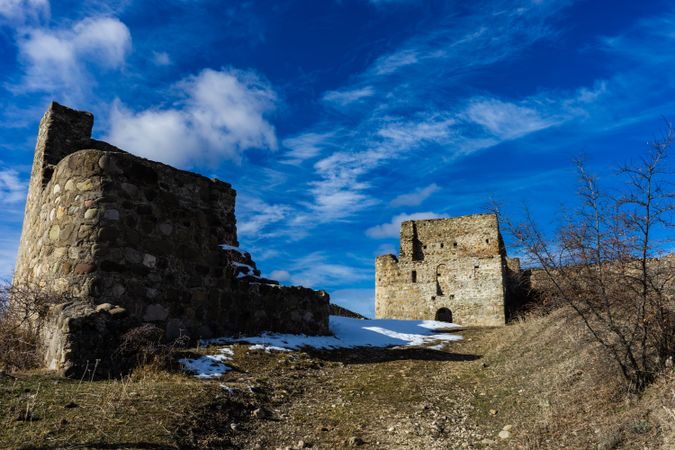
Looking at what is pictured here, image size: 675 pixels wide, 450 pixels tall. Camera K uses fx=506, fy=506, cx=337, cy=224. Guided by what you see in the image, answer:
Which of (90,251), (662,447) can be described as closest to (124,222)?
(90,251)

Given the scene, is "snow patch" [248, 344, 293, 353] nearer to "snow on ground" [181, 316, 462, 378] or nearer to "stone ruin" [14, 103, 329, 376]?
"snow on ground" [181, 316, 462, 378]

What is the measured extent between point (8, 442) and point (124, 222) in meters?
4.77

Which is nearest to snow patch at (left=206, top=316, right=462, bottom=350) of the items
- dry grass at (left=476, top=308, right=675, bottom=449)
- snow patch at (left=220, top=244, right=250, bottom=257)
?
snow patch at (left=220, top=244, right=250, bottom=257)

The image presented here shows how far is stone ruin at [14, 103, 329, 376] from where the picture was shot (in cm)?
680

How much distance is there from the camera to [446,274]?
25000 millimetres

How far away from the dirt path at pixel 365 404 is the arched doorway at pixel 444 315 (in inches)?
607

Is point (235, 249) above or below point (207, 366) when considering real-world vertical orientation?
above

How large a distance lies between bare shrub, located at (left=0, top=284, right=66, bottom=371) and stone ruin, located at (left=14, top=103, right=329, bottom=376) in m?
0.25

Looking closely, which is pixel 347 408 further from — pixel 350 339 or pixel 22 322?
pixel 350 339

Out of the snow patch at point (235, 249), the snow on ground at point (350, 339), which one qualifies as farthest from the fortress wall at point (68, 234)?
the snow patch at point (235, 249)

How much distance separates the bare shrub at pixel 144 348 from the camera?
6.48 meters

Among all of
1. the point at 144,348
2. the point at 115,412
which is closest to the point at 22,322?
the point at 144,348

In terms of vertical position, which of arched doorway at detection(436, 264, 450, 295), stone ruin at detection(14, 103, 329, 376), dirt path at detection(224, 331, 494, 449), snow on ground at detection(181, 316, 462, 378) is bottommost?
dirt path at detection(224, 331, 494, 449)

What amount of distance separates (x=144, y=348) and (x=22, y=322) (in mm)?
2227
